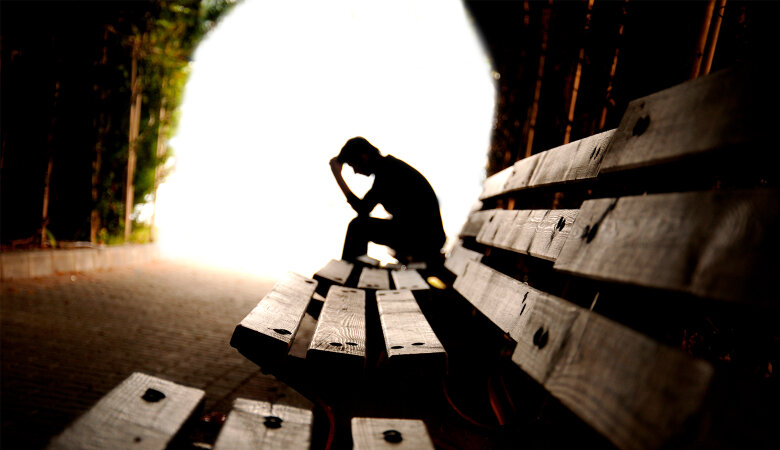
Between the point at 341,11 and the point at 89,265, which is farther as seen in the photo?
the point at 341,11

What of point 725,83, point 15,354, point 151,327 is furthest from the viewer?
point 151,327

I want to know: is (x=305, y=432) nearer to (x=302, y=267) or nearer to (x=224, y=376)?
(x=224, y=376)

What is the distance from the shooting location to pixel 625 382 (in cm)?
58

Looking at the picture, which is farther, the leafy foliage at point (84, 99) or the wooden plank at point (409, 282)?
the leafy foliage at point (84, 99)

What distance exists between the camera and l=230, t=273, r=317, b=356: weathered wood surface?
1.13 m

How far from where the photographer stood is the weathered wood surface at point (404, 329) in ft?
3.56

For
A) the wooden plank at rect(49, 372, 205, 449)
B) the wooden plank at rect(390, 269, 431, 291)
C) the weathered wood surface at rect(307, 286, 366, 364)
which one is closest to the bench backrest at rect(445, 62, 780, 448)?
the weathered wood surface at rect(307, 286, 366, 364)

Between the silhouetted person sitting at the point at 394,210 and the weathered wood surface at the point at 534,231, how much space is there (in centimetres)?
210

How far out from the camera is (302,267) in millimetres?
8188

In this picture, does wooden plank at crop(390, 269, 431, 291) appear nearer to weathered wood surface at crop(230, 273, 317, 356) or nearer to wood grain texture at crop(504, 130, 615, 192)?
weathered wood surface at crop(230, 273, 317, 356)

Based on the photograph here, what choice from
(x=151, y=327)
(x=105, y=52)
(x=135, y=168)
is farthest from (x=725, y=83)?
(x=135, y=168)

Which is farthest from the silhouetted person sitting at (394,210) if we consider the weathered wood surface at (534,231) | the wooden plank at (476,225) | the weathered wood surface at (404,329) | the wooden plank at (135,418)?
the wooden plank at (135,418)

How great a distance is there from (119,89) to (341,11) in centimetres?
403

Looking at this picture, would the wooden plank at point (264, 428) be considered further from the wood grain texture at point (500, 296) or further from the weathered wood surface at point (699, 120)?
the weathered wood surface at point (699, 120)
